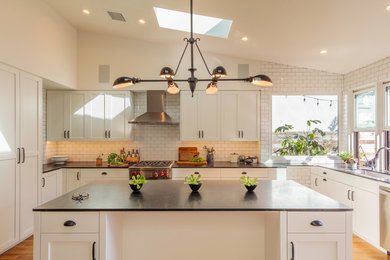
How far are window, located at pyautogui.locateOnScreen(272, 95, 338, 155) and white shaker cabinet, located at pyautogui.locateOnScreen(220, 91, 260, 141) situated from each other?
1.61 feet

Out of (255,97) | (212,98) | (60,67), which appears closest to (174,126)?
(212,98)

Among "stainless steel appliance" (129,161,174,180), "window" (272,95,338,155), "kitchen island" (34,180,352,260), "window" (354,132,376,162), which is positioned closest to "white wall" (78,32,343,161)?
"window" (272,95,338,155)

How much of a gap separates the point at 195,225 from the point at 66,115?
390cm

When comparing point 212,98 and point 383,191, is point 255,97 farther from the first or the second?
point 383,191

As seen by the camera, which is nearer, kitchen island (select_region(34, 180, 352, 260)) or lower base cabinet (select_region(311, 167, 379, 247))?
kitchen island (select_region(34, 180, 352, 260))

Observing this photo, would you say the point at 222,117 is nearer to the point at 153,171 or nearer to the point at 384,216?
the point at 153,171

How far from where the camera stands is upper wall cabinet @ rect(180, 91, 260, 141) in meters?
4.77

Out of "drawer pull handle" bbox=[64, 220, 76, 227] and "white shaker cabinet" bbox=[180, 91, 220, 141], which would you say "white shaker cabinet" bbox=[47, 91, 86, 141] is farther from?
"drawer pull handle" bbox=[64, 220, 76, 227]

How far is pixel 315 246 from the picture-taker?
1.89 m

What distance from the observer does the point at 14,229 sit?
10.7ft

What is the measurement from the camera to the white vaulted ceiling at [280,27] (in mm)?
2826

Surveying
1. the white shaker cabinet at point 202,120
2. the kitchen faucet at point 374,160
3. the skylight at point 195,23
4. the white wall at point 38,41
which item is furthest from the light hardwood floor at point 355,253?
the skylight at point 195,23

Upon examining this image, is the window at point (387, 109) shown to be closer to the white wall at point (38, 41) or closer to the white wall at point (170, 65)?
the white wall at point (170, 65)

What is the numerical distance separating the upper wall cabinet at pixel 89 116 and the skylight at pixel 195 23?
169 centimetres
